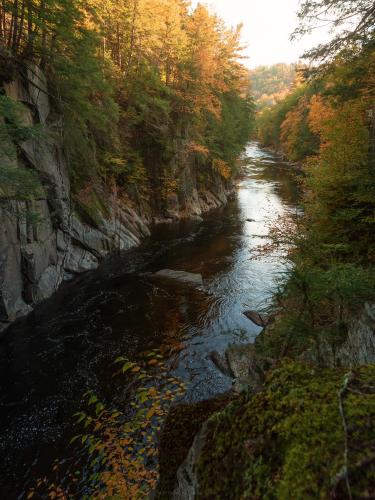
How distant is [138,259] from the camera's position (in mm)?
18531

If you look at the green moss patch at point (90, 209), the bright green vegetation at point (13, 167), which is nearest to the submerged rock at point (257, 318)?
the bright green vegetation at point (13, 167)

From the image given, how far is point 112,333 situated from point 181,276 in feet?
17.2

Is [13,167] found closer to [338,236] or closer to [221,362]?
[221,362]

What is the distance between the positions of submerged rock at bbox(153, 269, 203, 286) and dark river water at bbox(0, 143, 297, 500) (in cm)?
44

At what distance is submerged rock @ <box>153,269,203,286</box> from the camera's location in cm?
1529

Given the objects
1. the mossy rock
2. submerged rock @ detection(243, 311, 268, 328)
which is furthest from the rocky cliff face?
the mossy rock

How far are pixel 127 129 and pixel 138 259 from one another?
1171cm

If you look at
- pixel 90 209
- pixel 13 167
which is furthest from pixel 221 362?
pixel 90 209

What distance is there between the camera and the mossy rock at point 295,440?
3.91 feet

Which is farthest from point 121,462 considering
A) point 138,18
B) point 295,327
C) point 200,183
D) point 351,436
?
point 200,183

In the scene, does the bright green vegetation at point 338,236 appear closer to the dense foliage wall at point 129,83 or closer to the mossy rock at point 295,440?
the mossy rock at point 295,440

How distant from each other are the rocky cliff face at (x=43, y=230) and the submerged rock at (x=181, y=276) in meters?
3.78

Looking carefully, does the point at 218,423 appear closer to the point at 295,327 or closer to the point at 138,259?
the point at 295,327

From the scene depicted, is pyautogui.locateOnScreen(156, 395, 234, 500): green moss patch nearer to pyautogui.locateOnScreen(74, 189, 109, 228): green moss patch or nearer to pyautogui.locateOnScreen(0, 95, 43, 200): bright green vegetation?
pyautogui.locateOnScreen(0, 95, 43, 200): bright green vegetation
